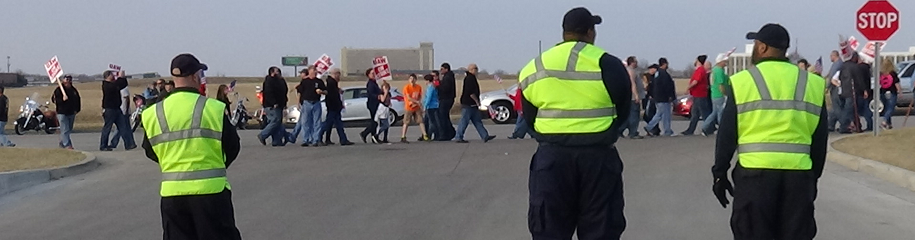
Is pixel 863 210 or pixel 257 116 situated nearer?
pixel 863 210

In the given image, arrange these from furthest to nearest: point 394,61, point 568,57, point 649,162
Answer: point 394,61 < point 649,162 < point 568,57

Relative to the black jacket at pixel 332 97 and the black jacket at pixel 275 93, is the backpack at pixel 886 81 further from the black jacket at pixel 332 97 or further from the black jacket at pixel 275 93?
the black jacket at pixel 275 93

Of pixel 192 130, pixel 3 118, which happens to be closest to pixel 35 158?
pixel 3 118

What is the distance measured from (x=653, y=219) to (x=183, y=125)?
16.1 feet

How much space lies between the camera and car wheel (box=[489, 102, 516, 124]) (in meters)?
27.5

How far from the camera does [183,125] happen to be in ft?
Answer: 19.0

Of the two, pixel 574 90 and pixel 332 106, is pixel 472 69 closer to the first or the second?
pixel 332 106

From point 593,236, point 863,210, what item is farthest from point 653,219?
point 593,236

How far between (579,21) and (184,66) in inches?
85.2

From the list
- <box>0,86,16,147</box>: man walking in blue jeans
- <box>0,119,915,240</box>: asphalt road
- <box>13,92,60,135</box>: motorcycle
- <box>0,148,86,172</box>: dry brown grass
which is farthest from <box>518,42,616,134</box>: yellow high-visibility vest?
<box>13,92,60,135</box>: motorcycle

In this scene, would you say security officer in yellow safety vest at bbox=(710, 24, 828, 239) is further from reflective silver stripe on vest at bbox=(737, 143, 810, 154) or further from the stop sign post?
the stop sign post

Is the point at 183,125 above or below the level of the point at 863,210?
above

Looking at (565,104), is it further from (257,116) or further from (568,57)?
(257,116)

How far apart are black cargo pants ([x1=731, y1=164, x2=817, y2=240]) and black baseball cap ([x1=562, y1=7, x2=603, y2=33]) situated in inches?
45.7
